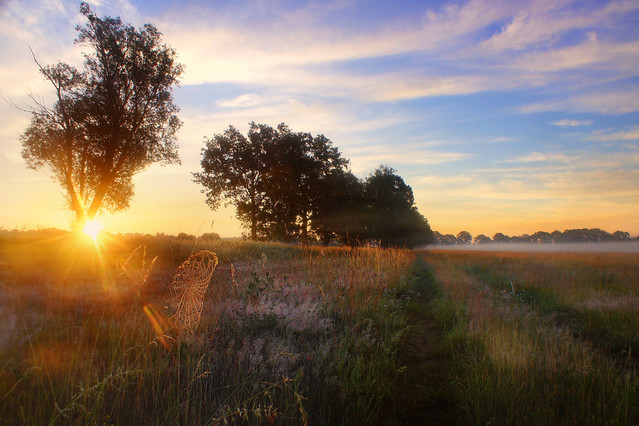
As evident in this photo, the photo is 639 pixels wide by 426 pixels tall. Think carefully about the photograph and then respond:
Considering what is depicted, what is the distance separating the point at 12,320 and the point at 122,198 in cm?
1536

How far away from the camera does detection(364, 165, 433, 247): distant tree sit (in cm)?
4159

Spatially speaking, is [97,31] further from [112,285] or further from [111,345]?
[111,345]

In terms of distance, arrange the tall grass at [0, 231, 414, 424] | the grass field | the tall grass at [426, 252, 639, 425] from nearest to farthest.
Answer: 1. the tall grass at [0, 231, 414, 424]
2. the grass field
3. the tall grass at [426, 252, 639, 425]

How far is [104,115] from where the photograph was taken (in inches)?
565

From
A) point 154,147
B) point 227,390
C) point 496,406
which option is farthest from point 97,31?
point 496,406

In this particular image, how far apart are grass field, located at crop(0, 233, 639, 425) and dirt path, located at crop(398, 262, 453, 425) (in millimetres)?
22

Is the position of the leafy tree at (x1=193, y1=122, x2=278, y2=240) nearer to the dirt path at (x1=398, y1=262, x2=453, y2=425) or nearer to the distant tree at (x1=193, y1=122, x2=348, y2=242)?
the distant tree at (x1=193, y1=122, x2=348, y2=242)

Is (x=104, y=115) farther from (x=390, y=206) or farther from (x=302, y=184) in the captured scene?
(x=390, y=206)

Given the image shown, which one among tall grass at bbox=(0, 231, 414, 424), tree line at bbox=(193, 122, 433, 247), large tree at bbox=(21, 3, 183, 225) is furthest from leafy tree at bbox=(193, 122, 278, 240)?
tall grass at bbox=(0, 231, 414, 424)

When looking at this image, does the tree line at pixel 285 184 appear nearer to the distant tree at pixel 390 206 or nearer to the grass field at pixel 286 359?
the distant tree at pixel 390 206

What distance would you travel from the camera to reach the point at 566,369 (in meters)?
3.66

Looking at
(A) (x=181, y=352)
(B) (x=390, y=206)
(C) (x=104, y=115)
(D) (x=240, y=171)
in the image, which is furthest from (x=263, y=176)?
(A) (x=181, y=352)

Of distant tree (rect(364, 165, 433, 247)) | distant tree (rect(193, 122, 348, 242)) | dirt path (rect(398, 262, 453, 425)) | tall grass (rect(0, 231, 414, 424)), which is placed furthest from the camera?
distant tree (rect(364, 165, 433, 247))

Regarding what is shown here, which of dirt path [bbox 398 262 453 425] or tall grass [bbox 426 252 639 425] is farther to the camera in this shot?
dirt path [bbox 398 262 453 425]
